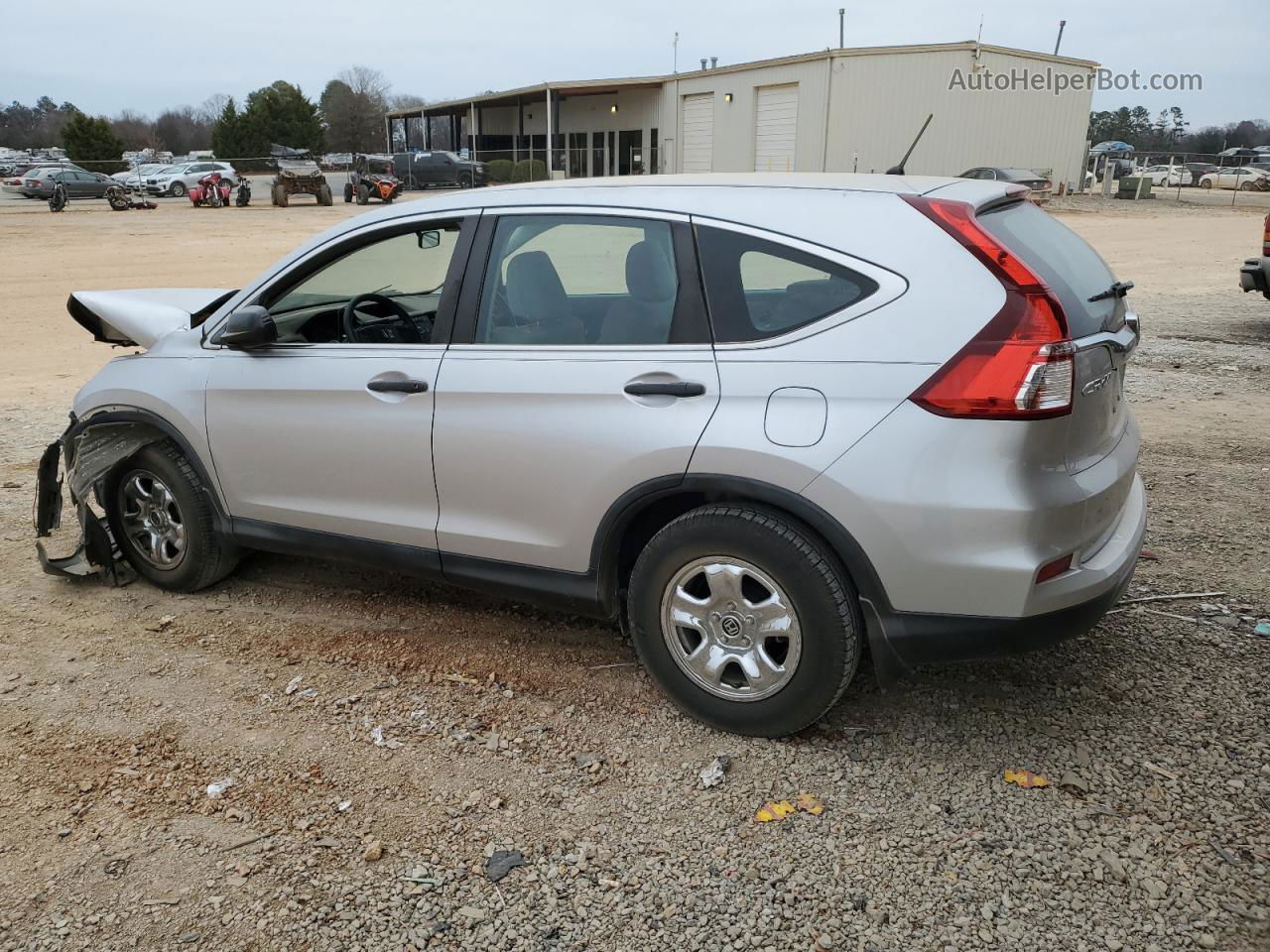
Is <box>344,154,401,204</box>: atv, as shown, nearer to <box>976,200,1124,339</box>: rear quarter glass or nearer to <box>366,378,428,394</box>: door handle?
<box>366,378,428,394</box>: door handle

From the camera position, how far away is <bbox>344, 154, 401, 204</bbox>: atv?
34.0 m

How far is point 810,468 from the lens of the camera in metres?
2.93

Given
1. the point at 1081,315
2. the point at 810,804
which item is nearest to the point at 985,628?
the point at 810,804

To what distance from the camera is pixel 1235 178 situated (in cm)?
4891

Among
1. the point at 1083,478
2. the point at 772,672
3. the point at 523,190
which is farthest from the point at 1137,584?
the point at 523,190

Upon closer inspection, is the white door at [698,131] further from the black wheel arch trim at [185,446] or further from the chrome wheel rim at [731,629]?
the chrome wheel rim at [731,629]

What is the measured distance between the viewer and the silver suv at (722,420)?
9.29 feet

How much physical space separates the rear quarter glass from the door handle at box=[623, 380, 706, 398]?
95 cm

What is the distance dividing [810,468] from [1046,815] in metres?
1.22

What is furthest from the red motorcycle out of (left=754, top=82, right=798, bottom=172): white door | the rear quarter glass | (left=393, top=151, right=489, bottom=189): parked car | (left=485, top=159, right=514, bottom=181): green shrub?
the rear quarter glass

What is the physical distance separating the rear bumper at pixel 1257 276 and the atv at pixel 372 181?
2745 cm

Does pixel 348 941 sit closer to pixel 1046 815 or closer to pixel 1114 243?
pixel 1046 815

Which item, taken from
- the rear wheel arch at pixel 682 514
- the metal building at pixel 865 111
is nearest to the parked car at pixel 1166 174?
the metal building at pixel 865 111

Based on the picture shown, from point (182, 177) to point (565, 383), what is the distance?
41.5 m
